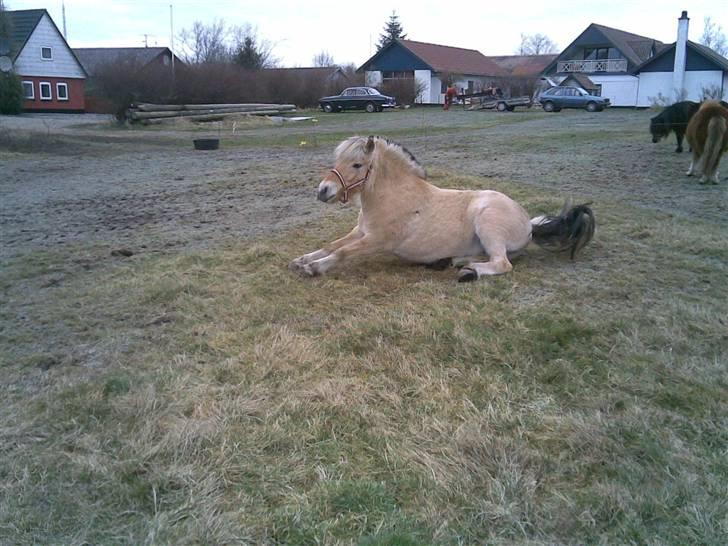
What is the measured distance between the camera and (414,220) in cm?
600

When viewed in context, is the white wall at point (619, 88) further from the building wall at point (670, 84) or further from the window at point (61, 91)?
the window at point (61, 91)

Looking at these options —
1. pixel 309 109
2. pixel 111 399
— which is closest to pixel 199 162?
pixel 111 399

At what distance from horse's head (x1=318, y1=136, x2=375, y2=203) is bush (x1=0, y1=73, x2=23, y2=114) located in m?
39.0

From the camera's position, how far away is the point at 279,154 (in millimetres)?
16234

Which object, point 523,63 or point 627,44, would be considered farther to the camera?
point 523,63

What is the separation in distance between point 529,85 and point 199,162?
49.2 m

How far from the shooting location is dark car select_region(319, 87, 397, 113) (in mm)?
43062

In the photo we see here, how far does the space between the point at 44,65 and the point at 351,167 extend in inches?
1908

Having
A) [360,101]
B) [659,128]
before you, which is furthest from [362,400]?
[360,101]

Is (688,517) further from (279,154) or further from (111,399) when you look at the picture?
(279,154)

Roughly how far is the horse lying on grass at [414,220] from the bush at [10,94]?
38971 mm

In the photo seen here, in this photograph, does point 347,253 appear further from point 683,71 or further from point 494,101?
point 683,71

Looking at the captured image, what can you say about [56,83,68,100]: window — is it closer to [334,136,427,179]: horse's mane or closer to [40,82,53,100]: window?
[40,82,53,100]: window

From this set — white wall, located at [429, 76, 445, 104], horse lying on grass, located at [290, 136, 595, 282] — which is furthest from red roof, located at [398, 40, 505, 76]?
horse lying on grass, located at [290, 136, 595, 282]
